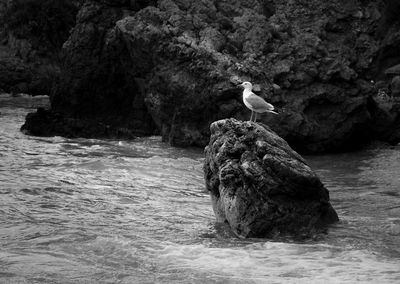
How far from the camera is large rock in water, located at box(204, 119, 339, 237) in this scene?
8016 millimetres

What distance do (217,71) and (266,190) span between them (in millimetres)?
6917

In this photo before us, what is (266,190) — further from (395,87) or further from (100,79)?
(395,87)

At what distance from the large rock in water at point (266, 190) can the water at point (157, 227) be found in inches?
10.6

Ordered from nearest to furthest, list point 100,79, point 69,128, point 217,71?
point 217,71, point 69,128, point 100,79

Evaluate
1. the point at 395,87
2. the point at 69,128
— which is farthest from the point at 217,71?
the point at 395,87

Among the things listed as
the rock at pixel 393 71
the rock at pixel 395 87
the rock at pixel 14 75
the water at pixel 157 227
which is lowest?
the water at pixel 157 227

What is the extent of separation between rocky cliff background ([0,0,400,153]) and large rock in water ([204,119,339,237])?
600cm

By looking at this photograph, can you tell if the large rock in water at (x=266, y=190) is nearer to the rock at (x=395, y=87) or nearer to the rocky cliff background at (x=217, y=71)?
the rocky cliff background at (x=217, y=71)

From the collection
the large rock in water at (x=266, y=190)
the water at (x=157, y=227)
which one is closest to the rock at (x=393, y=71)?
the water at (x=157, y=227)

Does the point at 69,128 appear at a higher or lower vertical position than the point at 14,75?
lower

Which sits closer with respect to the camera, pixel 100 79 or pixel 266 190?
pixel 266 190

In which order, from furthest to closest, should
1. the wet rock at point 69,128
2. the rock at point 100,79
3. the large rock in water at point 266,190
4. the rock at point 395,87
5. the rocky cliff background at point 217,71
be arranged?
the rock at point 395,87
the rock at point 100,79
the wet rock at point 69,128
the rocky cliff background at point 217,71
the large rock in water at point 266,190

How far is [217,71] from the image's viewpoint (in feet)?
47.9

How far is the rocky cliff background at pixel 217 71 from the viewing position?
14.8 meters
